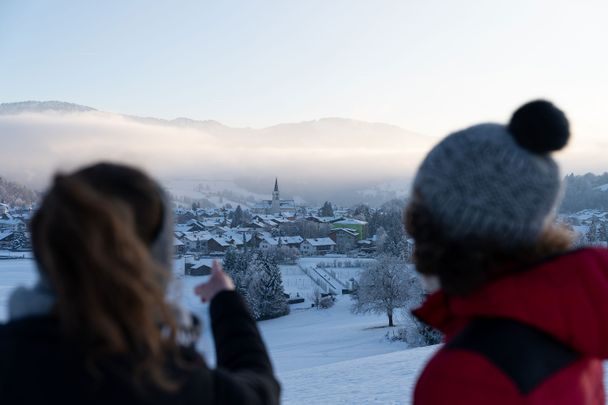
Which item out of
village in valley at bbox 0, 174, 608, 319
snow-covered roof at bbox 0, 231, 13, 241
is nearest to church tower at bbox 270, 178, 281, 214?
village in valley at bbox 0, 174, 608, 319

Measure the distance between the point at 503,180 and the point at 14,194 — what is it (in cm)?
11698

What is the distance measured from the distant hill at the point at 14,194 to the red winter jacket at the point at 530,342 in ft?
342

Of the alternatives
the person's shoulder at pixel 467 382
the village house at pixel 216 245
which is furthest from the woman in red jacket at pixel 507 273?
the village house at pixel 216 245

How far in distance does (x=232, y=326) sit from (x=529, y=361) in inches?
31.0

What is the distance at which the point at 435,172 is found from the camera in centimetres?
114

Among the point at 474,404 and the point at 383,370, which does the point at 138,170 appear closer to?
the point at 474,404

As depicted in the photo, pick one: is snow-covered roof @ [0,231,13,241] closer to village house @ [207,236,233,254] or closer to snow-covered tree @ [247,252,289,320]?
village house @ [207,236,233,254]

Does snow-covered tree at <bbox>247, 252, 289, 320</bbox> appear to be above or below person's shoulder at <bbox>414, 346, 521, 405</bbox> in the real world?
below

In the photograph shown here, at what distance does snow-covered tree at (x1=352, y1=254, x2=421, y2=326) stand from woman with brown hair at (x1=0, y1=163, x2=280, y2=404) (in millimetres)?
24627

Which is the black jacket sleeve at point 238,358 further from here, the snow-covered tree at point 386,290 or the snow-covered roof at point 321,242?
the snow-covered roof at point 321,242

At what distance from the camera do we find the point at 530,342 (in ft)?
3.14

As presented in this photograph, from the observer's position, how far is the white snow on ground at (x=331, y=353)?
6.05m

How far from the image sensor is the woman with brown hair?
834mm

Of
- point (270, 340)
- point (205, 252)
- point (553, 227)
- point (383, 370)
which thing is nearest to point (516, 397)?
point (553, 227)
